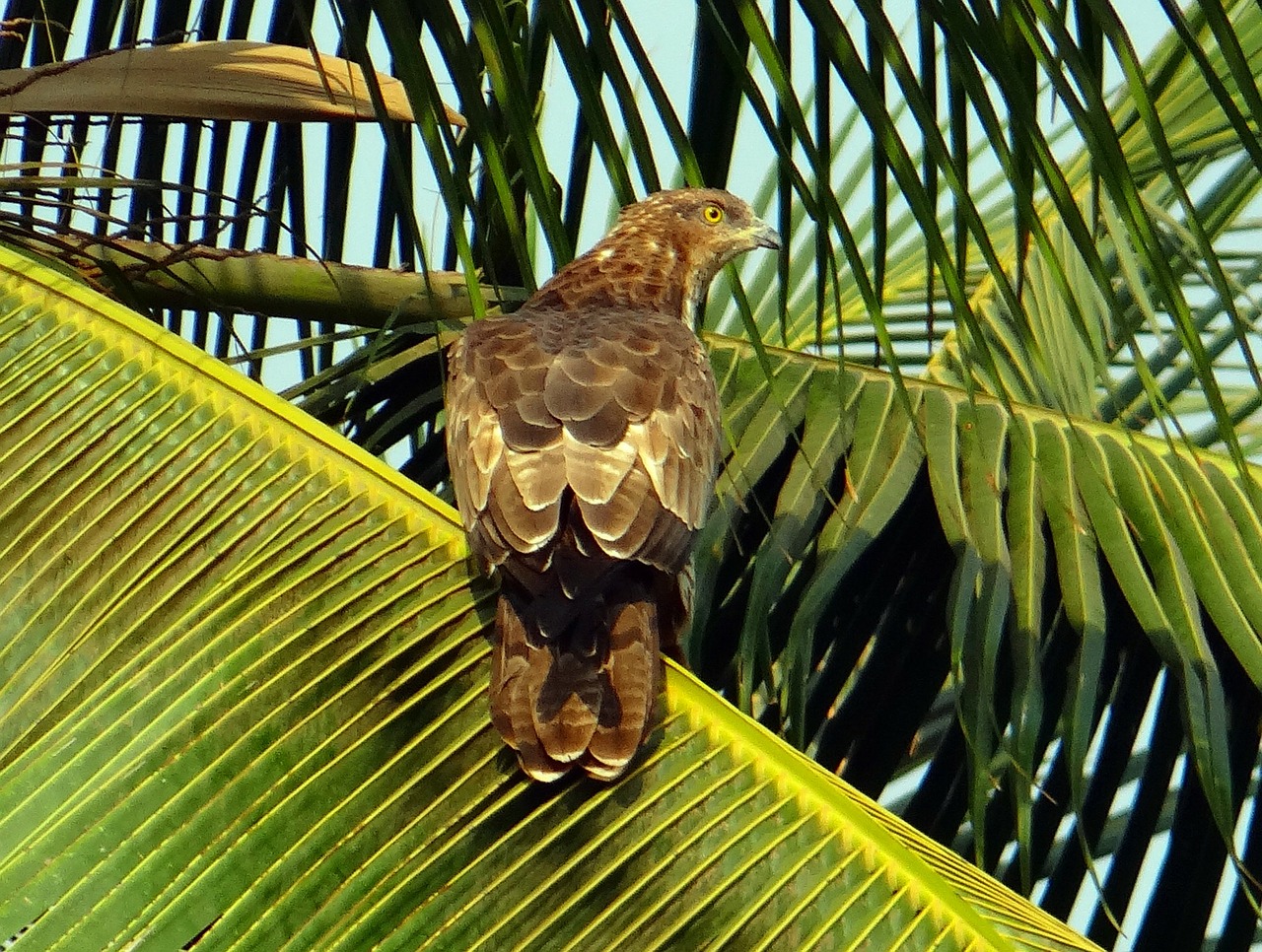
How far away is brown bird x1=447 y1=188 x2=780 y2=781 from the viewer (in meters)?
2.88

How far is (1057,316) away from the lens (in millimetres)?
5297

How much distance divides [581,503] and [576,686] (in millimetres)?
369

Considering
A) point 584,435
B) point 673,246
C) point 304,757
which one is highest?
point 584,435

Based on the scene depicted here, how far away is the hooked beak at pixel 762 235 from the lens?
5363 millimetres

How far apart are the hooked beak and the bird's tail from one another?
2.43 metres

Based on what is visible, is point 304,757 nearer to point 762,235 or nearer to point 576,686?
point 576,686

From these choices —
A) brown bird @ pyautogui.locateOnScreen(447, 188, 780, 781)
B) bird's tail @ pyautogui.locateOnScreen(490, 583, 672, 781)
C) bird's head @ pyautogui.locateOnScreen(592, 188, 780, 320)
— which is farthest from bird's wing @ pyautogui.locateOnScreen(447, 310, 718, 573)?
bird's head @ pyautogui.locateOnScreen(592, 188, 780, 320)

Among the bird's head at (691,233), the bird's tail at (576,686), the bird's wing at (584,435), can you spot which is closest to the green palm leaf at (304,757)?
the bird's tail at (576,686)

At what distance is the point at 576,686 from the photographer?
299 cm

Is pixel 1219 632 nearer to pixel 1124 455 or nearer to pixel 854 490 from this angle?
pixel 1124 455

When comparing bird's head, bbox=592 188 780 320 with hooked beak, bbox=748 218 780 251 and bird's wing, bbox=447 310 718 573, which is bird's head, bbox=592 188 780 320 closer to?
hooked beak, bbox=748 218 780 251

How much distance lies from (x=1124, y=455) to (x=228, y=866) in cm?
267

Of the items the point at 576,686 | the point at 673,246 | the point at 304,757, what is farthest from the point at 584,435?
the point at 673,246

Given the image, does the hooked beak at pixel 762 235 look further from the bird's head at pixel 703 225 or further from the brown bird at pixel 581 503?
the brown bird at pixel 581 503
